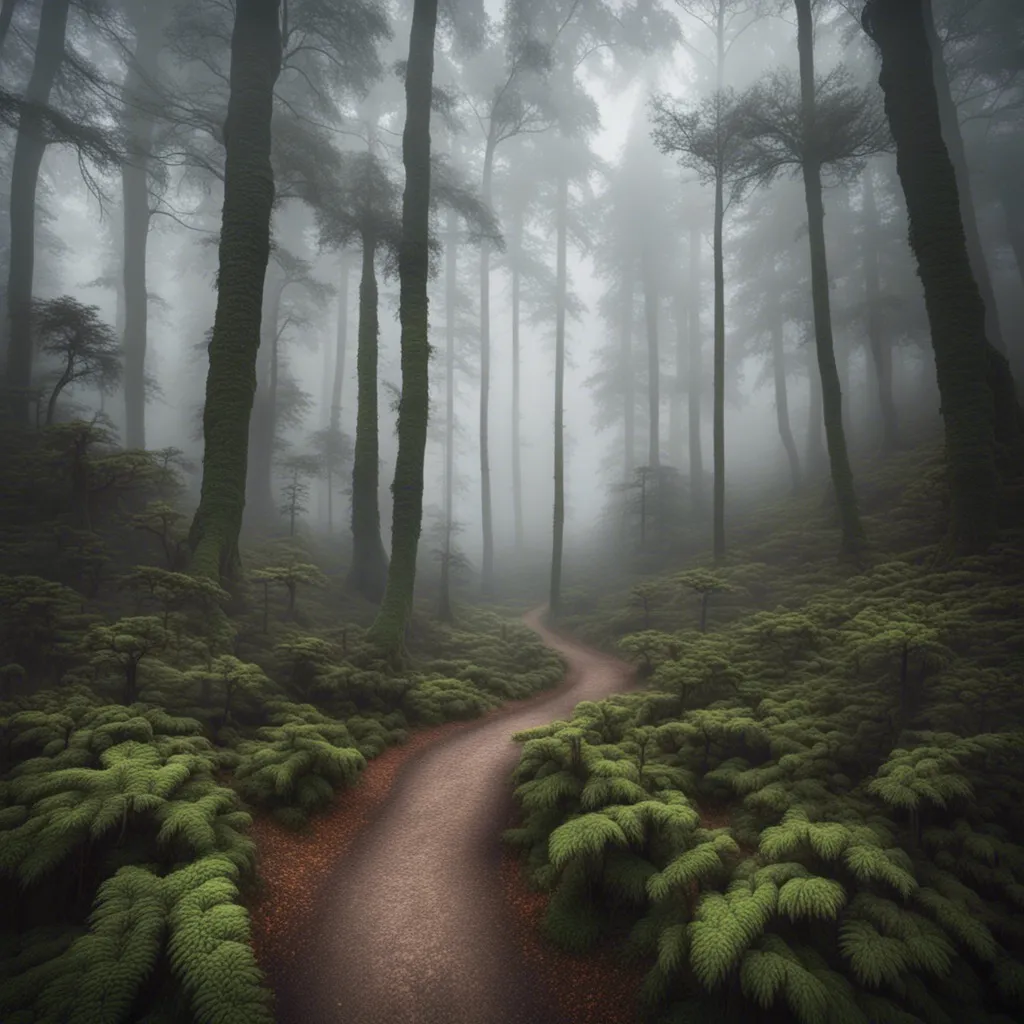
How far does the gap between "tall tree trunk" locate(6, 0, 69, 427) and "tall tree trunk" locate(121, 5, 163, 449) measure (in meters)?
2.65

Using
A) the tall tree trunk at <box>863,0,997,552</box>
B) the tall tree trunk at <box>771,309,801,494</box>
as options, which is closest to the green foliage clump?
the tall tree trunk at <box>863,0,997,552</box>

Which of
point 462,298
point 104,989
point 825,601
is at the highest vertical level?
point 462,298

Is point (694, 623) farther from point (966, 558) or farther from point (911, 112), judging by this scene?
point (911, 112)

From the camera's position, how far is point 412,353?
1070 centimetres

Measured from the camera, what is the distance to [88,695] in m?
5.65

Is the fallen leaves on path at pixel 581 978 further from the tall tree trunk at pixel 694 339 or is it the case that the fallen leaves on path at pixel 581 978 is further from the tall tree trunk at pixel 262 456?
the tall tree trunk at pixel 694 339

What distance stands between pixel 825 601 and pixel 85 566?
13.2 metres

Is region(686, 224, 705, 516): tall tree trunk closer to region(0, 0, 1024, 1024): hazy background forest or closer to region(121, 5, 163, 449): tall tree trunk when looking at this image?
region(0, 0, 1024, 1024): hazy background forest

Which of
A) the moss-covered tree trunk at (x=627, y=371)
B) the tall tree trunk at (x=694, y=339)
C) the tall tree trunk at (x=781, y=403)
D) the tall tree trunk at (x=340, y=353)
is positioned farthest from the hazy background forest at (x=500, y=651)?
the moss-covered tree trunk at (x=627, y=371)

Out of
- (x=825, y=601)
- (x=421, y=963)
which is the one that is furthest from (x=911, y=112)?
(x=421, y=963)

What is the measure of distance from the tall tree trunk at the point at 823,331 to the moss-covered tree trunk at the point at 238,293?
12201 millimetres

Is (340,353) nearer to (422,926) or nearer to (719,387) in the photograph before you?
(719,387)

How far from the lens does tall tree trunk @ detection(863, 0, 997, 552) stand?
8.48 m

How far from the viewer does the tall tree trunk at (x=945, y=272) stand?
8477 mm
